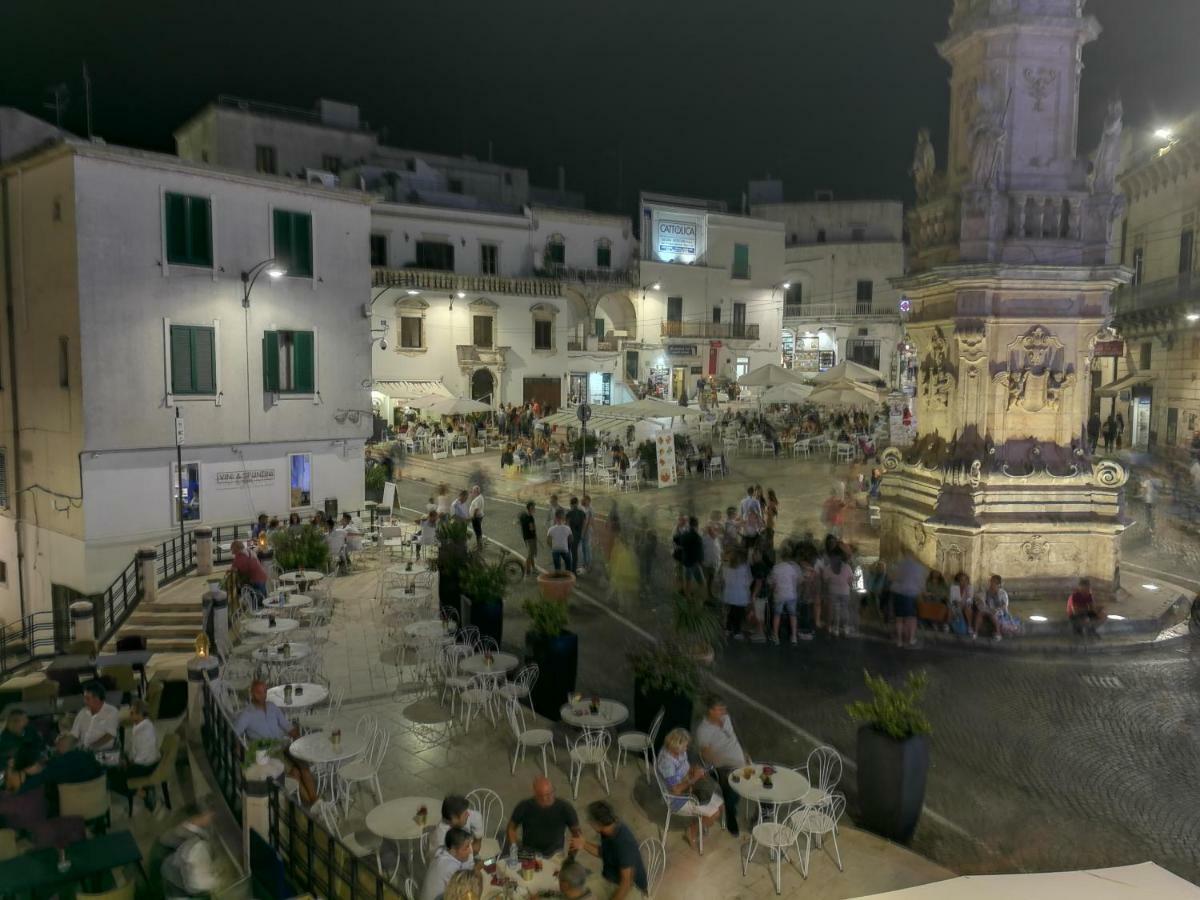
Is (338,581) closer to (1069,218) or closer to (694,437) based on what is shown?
(1069,218)

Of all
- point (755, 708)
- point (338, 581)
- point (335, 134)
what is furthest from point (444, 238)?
point (755, 708)

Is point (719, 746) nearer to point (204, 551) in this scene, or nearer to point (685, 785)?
point (685, 785)

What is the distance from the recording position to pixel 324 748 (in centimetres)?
820

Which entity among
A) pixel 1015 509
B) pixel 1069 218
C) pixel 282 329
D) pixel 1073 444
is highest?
pixel 1069 218

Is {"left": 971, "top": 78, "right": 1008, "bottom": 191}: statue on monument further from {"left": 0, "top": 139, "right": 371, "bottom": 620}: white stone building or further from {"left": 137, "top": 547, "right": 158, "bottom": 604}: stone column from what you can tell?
{"left": 137, "top": 547, "right": 158, "bottom": 604}: stone column

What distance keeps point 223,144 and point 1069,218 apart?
34.8 m

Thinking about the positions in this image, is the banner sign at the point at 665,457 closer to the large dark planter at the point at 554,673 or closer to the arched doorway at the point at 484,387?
the large dark planter at the point at 554,673

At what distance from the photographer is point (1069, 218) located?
1472 centimetres

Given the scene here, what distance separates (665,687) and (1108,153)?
1161 cm

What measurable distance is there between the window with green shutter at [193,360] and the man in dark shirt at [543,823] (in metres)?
15.6

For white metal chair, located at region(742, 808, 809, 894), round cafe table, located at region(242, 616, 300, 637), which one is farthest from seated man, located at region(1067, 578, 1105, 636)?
round cafe table, located at region(242, 616, 300, 637)

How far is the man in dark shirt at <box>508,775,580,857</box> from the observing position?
21.7ft

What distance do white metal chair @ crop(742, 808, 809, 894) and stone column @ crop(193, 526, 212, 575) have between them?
42.6 ft

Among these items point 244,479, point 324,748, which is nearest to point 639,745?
point 324,748
